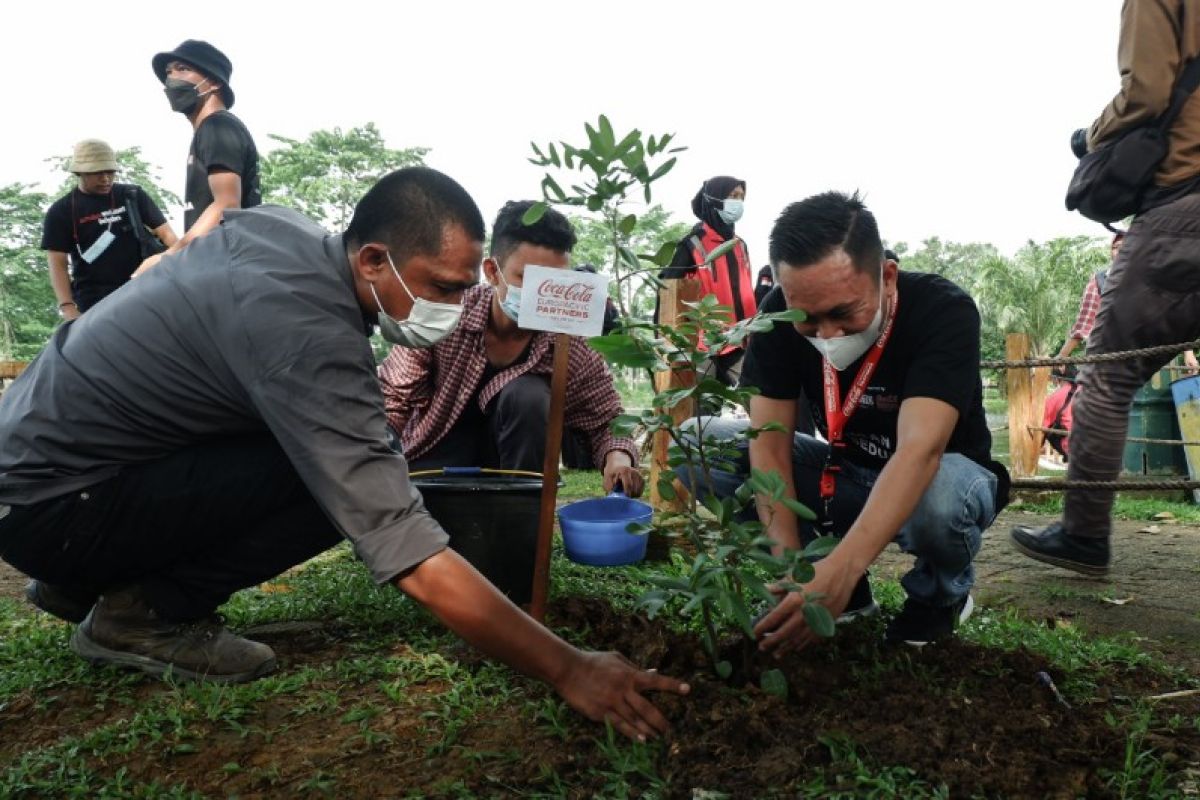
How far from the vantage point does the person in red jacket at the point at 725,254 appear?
17.6 feet

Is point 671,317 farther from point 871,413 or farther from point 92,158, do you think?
point 92,158

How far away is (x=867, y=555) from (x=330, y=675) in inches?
53.6

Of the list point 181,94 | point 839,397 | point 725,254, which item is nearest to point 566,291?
point 839,397

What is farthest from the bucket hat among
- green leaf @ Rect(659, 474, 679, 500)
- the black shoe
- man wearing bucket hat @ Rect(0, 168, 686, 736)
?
the black shoe

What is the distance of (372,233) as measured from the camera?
197 cm

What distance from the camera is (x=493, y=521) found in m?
2.54

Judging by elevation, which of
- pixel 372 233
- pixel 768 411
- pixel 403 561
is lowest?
pixel 403 561

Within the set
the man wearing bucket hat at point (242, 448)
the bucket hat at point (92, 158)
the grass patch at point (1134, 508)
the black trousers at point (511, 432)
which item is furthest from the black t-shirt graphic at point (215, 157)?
the grass patch at point (1134, 508)

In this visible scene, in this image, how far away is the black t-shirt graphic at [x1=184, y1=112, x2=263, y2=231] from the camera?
376 centimetres

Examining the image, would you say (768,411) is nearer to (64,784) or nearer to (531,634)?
(531,634)

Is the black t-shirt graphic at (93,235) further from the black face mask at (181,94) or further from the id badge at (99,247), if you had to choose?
the black face mask at (181,94)

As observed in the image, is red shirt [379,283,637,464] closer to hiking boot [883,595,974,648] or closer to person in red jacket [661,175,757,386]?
hiking boot [883,595,974,648]

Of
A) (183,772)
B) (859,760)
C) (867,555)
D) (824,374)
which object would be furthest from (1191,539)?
(183,772)

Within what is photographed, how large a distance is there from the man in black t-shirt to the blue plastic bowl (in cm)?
67
